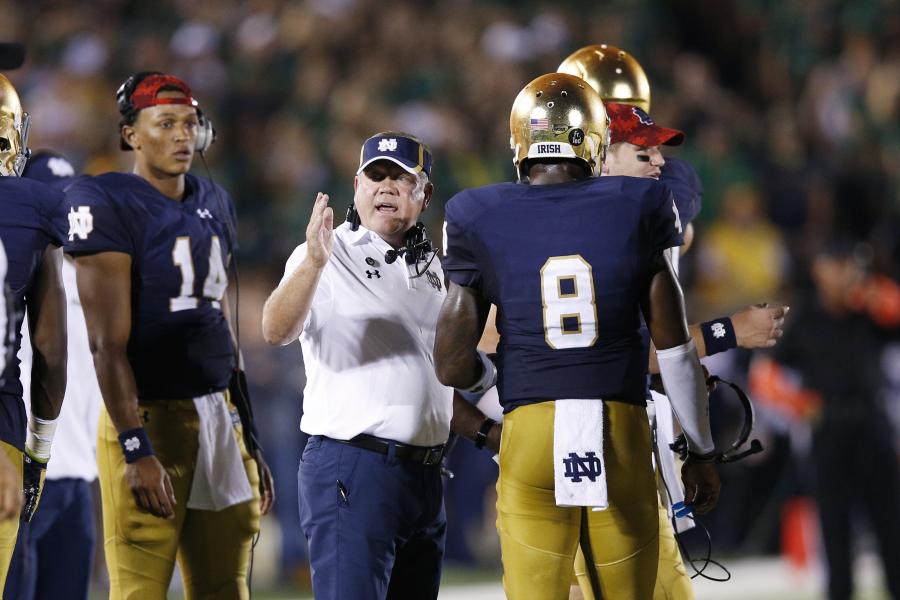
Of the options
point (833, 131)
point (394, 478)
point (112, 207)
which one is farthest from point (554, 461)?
point (833, 131)

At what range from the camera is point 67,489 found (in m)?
4.41

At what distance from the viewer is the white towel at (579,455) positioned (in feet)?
10.0

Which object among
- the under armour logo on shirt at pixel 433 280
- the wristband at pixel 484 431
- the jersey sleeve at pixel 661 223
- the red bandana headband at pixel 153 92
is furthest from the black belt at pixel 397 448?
the red bandana headband at pixel 153 92

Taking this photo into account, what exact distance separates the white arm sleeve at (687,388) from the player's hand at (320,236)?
0.93m

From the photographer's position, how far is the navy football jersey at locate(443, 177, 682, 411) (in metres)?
3.08

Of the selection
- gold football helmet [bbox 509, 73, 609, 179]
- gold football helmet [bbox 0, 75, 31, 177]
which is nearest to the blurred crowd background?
gold football helmet [bbox 0, 75, 31, 177]

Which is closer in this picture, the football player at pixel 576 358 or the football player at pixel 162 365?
the football player at pixel 576 358

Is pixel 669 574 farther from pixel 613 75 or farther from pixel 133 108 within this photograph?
pixel 133 108

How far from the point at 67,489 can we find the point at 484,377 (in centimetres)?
180

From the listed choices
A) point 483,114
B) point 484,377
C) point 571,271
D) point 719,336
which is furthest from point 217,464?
point 483,114

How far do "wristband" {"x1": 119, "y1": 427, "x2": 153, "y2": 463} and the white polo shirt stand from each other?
1.54ft

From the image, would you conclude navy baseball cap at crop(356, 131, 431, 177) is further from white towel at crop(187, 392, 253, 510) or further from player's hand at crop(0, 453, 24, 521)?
player's hand at crop(0, 453, 24, 521)

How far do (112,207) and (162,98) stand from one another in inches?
17.5

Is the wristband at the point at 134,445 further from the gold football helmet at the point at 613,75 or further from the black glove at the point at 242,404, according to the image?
the gold football helmet at the point at 613,75
